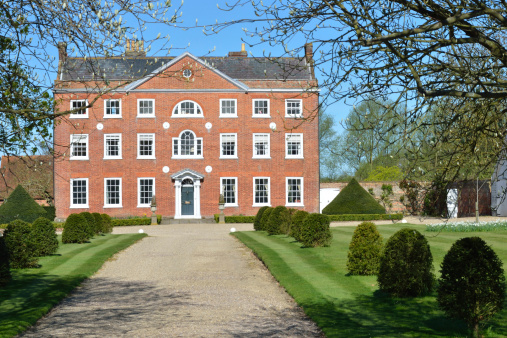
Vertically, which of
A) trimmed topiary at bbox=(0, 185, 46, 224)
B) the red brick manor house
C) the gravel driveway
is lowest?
the gravel driveway

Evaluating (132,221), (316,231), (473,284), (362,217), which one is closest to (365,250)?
(473,284)

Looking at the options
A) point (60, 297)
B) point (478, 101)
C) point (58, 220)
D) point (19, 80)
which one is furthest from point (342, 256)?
point (58, 220)

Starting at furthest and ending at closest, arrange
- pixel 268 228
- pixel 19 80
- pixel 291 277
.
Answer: pixel 268 228, pixel 291 277, pixel 19 80

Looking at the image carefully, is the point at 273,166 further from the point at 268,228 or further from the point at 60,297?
the point at 60,297

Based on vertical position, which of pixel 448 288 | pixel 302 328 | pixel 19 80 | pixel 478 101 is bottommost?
pixel 302 328

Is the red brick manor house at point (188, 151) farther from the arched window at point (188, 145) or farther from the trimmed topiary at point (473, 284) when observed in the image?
the trimmed topiary at point (473, 284)

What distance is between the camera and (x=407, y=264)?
10.1 meters

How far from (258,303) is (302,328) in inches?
79.6

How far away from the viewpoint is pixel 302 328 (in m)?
8.54

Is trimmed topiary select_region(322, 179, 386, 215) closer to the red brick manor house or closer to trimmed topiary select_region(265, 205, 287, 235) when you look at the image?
the red brick manor house

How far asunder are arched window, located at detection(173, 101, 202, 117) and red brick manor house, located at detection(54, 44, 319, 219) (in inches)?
2.7

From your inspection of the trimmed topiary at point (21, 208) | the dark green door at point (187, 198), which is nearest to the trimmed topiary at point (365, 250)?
the trimmed topiary at point (21, 208)

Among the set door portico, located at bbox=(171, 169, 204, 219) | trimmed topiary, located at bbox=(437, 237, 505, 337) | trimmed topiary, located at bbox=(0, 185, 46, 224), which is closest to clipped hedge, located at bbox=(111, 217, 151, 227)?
door portico, located at bbox=(171, 169, 204, 219)

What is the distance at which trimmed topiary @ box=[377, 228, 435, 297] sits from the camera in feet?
33.1
